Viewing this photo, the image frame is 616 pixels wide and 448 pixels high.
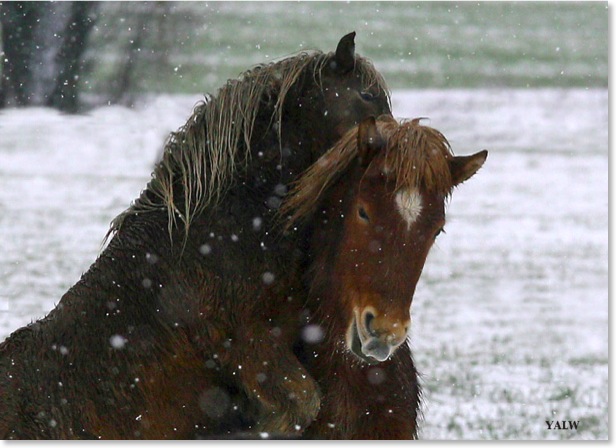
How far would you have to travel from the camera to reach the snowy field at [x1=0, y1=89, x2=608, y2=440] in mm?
→ 6695

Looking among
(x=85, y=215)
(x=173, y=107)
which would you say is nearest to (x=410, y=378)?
(x=85, y=215)

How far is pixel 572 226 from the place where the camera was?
1350 cm

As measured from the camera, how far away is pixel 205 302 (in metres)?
3.77

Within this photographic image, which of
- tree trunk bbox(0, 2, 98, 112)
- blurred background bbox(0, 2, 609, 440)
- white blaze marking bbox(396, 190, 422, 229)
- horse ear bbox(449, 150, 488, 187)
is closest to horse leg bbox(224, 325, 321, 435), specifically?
white blaze marking bbox(396, 190, 422, 229)

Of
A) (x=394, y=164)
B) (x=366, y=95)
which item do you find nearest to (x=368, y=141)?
(x=394, y=164)

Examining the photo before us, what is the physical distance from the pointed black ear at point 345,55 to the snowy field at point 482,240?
3.56ft

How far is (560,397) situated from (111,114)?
11857 millimetres

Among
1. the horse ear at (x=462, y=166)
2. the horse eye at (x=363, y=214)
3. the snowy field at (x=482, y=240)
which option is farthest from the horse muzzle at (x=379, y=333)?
the snowy field at (x=482, y=240)

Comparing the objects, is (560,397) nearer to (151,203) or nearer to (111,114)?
(151,203)

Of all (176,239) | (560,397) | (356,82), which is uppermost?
(356,82)

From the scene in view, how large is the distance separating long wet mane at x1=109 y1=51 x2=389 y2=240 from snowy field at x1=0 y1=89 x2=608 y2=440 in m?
1.16

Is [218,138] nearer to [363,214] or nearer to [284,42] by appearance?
[363,214]

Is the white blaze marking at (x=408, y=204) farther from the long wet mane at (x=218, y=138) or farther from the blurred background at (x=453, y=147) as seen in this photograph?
the blurred background at (x=453, y=147)

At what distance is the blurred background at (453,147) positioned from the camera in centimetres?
762
